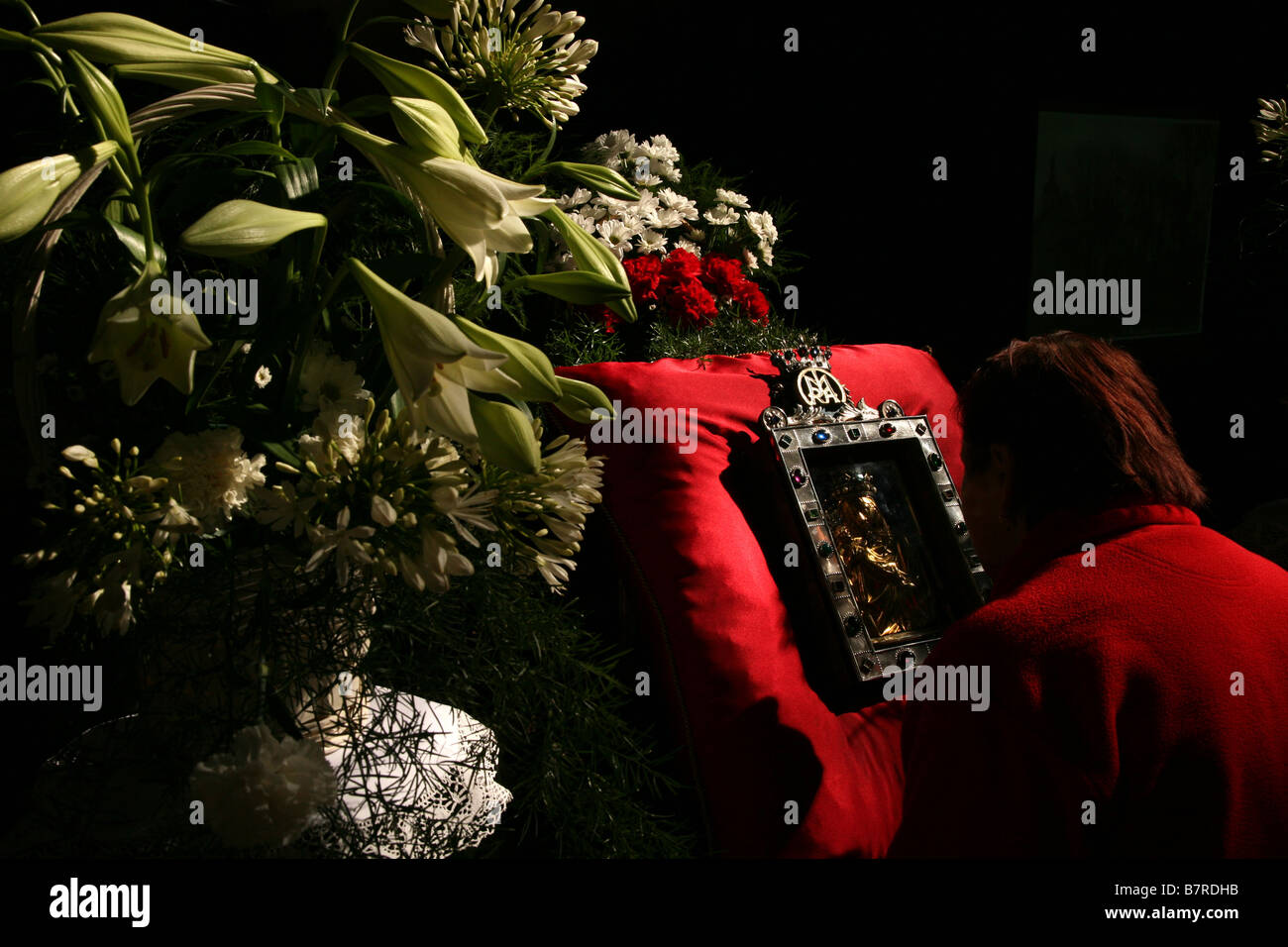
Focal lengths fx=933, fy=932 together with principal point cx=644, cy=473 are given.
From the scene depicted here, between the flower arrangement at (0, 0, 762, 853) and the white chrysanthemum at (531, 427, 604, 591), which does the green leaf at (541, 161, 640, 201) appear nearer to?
the flower arrangement at (0, 0, 762, 853)

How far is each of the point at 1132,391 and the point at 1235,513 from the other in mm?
1934

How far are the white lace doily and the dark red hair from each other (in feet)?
2.15

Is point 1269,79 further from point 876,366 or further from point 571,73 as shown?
point 571,73

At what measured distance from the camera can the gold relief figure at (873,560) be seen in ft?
3.92

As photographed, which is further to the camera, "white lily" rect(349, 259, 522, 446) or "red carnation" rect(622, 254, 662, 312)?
"red carnation" rect(622, 254, 662, 312)

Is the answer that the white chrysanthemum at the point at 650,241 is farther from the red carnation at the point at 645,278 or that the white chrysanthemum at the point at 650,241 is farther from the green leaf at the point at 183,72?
the green leaf at the point at 183,72

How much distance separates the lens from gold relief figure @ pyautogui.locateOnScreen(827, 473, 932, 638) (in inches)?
47.1

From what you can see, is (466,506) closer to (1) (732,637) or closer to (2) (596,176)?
(2) (596,176)

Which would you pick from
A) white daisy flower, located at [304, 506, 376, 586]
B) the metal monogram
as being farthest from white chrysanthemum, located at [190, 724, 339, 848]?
the metal monogram

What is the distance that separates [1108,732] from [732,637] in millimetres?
381

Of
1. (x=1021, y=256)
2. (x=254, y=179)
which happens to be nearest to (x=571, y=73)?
(x=254, y=179)

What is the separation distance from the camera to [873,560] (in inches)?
48.2

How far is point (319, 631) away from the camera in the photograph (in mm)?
617

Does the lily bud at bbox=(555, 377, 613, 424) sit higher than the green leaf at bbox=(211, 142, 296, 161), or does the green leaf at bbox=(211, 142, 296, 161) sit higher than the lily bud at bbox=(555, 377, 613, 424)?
the green leaf at bbox=(211, 142, 296, 161)
